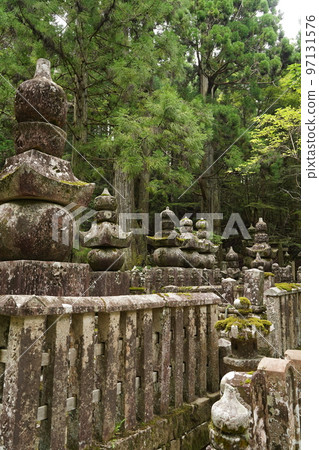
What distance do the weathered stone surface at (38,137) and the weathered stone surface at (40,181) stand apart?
9 centimetres

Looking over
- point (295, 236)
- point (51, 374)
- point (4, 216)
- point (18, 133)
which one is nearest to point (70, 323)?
point (51, 374)

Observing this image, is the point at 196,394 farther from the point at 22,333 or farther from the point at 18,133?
the point at 18,133

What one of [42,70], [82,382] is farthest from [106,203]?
[82,382]

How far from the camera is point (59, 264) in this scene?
2.33 m

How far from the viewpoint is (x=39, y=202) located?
2402 millimetres

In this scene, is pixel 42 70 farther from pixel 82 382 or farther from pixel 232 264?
pixel 232 264

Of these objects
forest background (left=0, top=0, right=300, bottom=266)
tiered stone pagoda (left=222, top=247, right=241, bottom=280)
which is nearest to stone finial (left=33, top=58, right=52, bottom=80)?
forest background (left=0, top=0, right=300, bottom=266)

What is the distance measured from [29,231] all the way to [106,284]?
2.46m

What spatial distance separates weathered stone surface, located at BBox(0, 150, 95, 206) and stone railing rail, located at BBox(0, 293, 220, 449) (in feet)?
2.58

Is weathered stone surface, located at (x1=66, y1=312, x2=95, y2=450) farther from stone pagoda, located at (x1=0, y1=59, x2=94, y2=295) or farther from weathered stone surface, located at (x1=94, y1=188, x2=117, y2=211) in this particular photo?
weathered stone surface, located at (x1=94, y1=188, x2=117, y2=211)

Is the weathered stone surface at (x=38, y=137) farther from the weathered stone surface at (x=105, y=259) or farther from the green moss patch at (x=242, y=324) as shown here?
the weathered stone surface at (x=105, y=259)

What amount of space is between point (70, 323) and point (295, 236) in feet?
57.7

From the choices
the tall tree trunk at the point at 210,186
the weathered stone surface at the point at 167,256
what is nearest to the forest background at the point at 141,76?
the tall tree trunk at the point at 210,186

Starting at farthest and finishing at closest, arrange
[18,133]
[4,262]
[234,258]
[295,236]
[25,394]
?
1. [295,236]
2. [234,258]
3. [18,133]
4. [4,262]
5. [25,394]
